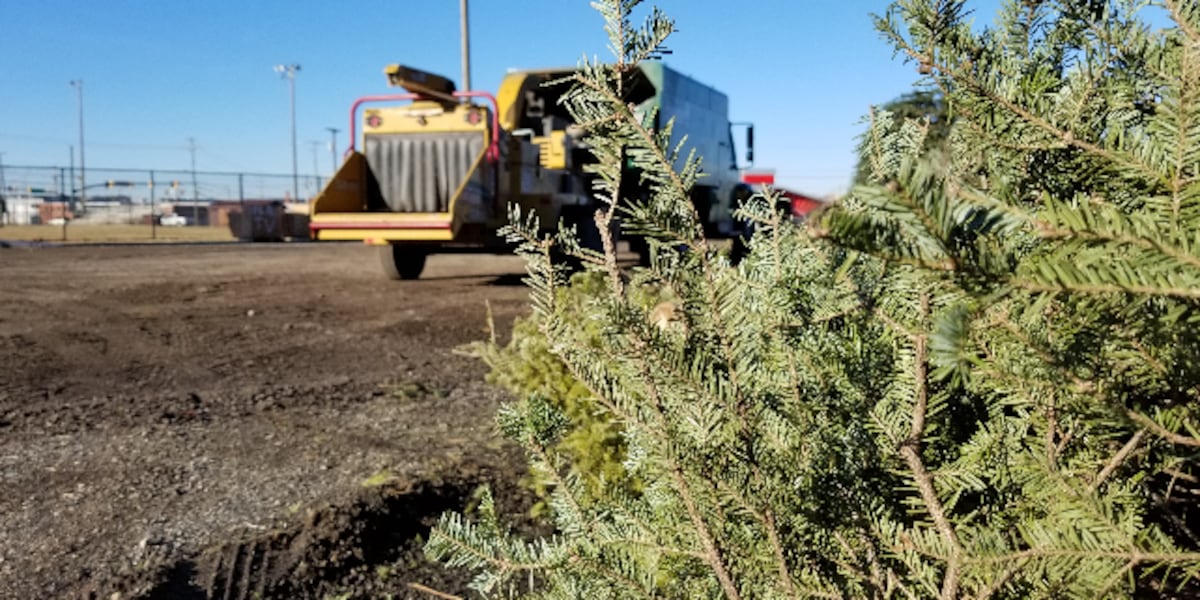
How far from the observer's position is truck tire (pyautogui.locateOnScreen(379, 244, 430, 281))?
444 inches

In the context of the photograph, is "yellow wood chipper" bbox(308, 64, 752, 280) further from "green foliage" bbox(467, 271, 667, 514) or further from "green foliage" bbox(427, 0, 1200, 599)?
"green foliage" bbox(427, 0, 1200, 599)

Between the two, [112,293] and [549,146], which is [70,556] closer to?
[112,293]

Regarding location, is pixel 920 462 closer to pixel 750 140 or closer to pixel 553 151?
pixel 553 151

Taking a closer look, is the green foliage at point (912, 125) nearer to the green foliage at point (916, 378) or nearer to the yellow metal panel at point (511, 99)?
the green foliage at point (916, 378)

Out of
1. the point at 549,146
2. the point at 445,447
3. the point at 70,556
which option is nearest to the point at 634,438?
the point at 70,556

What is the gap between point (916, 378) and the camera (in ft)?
3.42

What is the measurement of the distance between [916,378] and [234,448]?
304 cm

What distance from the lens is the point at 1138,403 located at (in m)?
0.88

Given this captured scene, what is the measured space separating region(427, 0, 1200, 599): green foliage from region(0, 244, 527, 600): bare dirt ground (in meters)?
1.31

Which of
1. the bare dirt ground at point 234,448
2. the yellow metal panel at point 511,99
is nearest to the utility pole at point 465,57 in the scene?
the yellow metal panel at point 511,99

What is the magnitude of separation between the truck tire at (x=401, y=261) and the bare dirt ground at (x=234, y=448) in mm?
3434

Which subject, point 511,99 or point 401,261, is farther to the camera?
point 511,99

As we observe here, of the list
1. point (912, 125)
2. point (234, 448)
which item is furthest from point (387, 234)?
point (912, 125)

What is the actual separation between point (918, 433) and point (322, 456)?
2731 mm
